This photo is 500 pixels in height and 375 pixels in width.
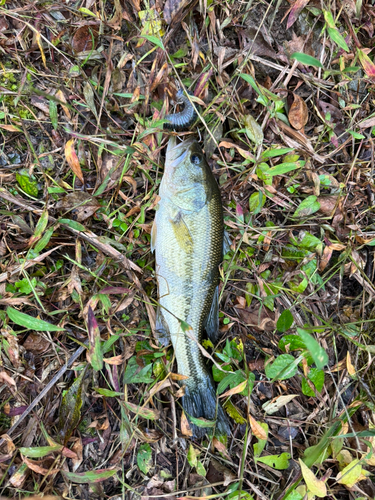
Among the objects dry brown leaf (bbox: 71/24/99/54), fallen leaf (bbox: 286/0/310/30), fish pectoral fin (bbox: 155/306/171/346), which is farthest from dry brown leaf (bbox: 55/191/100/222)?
fallen leaf (bbox: 286/0/310/30)

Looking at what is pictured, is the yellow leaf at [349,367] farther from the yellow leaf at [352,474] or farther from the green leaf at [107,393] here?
the green leaf at [107,393]

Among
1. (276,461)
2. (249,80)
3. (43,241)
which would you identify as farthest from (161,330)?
(249,80)

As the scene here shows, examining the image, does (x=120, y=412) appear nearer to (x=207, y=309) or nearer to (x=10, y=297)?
(x=207, y=309)

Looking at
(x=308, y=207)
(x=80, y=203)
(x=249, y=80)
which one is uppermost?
(x=249, y=80)

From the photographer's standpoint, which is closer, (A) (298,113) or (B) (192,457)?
(B) (192,457)

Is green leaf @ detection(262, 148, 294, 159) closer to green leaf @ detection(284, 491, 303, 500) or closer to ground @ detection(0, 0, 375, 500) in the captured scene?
ground @ detection(0, 0, 375, 500)

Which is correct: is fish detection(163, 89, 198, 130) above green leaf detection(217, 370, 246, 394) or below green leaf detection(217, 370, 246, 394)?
above

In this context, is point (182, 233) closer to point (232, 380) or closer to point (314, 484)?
point (232, 380)

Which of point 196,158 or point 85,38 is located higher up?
point 85,38

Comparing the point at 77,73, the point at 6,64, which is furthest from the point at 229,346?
the point at 6,64
